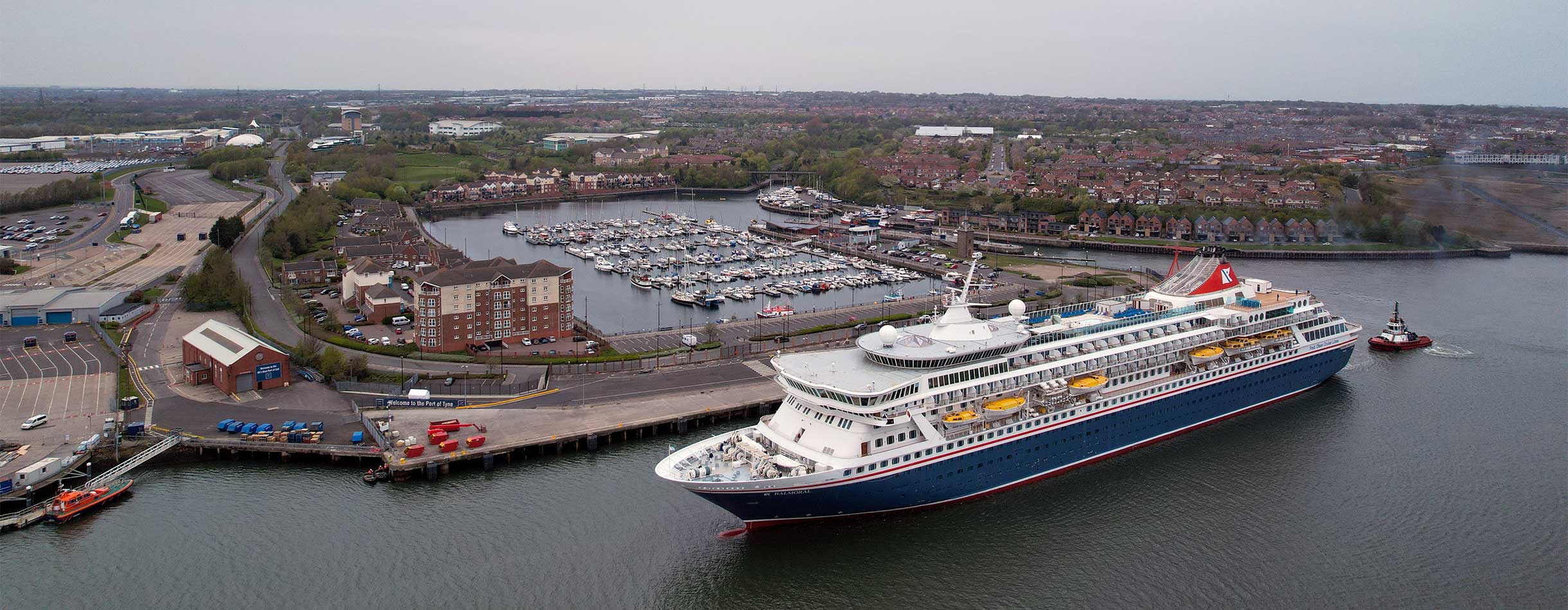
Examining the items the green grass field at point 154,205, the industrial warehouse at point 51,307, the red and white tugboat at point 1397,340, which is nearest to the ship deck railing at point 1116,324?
the red and white tugboat at point 1397,340

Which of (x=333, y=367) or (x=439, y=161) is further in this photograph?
(x=439, y=161)

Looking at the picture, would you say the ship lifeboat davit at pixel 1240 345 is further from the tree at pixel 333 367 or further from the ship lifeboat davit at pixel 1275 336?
the tree at pixel 333 367

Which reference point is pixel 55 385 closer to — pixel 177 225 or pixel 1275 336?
pixel 1275 336

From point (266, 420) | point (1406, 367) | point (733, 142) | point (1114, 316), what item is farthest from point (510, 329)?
point (733, 142)

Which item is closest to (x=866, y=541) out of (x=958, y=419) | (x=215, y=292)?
(x=958, y=419)

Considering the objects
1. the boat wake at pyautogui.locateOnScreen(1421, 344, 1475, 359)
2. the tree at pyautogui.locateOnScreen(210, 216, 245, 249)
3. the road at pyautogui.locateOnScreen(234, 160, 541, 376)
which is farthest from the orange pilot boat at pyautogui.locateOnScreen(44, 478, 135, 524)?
the boat wake at pyautogui.locateOnScreen(1421, 344, 1475, 359)

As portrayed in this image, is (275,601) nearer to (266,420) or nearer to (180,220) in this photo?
(266,420)

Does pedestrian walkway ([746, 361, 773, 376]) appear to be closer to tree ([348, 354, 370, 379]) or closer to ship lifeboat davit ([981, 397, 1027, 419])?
Answer: ship lifeboat davit ([981, 397, 1027, 419])

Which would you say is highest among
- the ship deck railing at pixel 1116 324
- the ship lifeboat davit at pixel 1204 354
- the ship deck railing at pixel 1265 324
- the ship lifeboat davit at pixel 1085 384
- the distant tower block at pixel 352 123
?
the distant tower block at pixel 352 123
